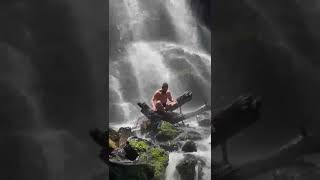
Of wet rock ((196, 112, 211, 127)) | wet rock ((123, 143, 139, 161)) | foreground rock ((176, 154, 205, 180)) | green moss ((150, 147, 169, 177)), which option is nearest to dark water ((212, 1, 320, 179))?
wet rock ((196, 112, 211, 127))

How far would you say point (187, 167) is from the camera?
6066mm

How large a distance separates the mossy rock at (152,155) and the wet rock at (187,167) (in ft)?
0.49

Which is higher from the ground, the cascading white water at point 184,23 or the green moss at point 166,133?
the cascading white water at point 184,23

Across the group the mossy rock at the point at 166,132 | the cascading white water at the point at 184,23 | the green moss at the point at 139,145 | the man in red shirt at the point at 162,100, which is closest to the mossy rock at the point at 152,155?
the green moss at the point at 139,145

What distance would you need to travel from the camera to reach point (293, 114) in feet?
20.6

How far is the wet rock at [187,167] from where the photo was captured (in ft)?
19.9

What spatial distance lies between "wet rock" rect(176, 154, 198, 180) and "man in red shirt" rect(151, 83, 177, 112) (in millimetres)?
521

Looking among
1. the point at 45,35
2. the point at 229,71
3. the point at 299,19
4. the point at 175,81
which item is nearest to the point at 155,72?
the point at 175,81

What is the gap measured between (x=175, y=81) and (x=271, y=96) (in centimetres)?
99

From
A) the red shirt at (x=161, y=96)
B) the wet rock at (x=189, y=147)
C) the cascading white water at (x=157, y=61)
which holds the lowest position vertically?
the wet rock at (x=189, y=147)

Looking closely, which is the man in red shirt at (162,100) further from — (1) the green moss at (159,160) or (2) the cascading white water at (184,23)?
(2) the cascading white water at (184,23)

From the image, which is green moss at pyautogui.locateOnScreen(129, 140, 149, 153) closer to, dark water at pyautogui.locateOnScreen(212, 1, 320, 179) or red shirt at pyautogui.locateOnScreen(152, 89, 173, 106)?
red shirt at pyautogui.locateOnScreen(152, 89, 173, 106)

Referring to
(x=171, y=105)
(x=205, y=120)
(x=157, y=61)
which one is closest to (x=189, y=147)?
(x=205, y=120)

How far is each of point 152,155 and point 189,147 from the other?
37 centimetres
